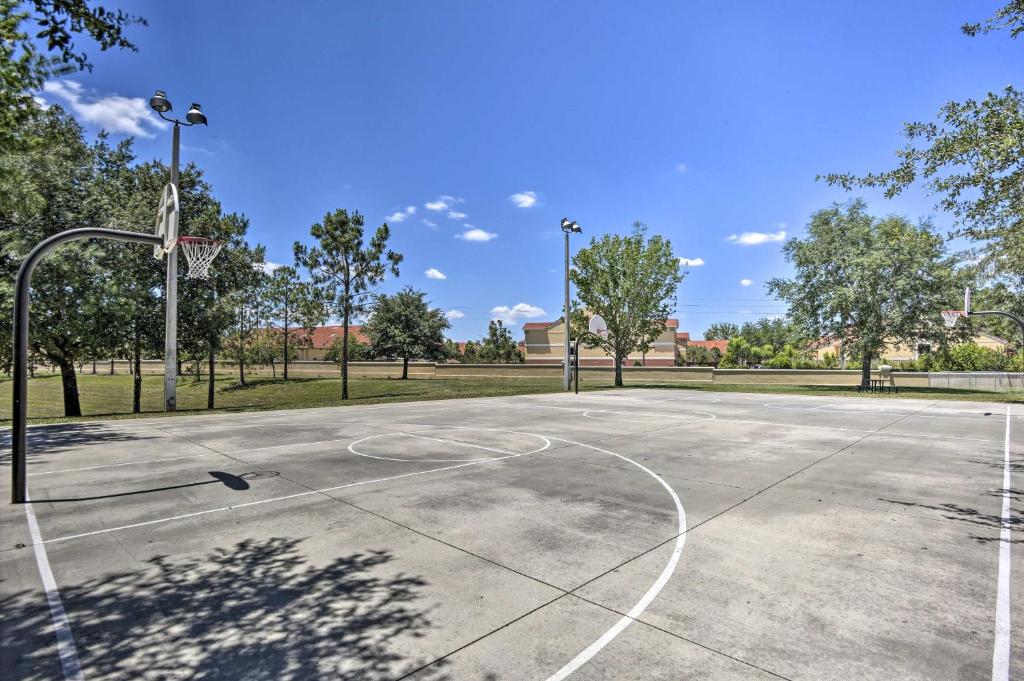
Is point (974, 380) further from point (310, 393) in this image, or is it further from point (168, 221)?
point (168, 221)

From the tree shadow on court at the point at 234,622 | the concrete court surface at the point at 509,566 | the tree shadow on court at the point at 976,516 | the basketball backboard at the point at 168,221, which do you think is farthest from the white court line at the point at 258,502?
the tree shadow on court at the point at 976,516

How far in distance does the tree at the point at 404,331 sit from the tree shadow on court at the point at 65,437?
37.3 m

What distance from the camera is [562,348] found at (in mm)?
84812

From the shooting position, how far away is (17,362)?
275 inches

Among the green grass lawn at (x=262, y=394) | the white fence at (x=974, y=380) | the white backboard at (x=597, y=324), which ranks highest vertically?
the white backboard at (x=597, y=324)

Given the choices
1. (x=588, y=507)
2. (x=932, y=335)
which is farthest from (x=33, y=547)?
(x=932, y=335)

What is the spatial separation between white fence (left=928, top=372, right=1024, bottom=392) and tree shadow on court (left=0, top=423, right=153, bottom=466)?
52893 mm

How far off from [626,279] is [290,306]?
30.0 metres

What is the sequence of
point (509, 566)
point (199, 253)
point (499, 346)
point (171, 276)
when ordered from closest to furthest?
1. point (509, 566)
2. point (199, 253)
3. point (171, 276)
4. point (499, 346)

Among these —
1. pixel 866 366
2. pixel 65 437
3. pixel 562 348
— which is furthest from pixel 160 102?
pixel 562 348

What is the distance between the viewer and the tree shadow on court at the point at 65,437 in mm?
10750

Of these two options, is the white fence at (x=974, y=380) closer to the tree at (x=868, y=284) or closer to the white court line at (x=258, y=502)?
the tree at (x=868, y=284)

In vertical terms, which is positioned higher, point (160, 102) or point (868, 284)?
point (160, 102)

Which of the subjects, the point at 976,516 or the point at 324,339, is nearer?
the point at 976,516
